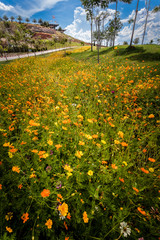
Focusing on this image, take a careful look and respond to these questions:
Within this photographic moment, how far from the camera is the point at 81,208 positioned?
137 centimetres

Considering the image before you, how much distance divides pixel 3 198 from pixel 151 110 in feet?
13.3

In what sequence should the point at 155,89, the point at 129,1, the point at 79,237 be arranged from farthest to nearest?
the point at 129,1 < the point at 155,89 < the point at 79,237

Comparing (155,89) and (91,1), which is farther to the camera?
(91,1)

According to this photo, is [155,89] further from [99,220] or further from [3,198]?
[3,198]

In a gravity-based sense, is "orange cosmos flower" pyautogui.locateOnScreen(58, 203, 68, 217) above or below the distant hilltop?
below

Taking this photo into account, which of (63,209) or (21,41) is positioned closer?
(63,209)

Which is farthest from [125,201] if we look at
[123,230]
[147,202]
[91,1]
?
[91,1]

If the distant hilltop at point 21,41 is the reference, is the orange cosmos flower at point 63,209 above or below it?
below

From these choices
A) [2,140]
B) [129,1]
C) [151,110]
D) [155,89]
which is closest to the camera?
[2,140]

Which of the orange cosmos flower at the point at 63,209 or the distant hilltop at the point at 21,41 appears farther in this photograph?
the distant hilltop at the point at 21,41

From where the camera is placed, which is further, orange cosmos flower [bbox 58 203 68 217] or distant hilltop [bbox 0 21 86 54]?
distant hilltop [bbox 0 21 86 54]

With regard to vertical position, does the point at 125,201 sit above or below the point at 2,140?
below

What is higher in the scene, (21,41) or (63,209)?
(21,41)

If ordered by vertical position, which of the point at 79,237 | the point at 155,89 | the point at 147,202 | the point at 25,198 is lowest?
the point at 79,237
